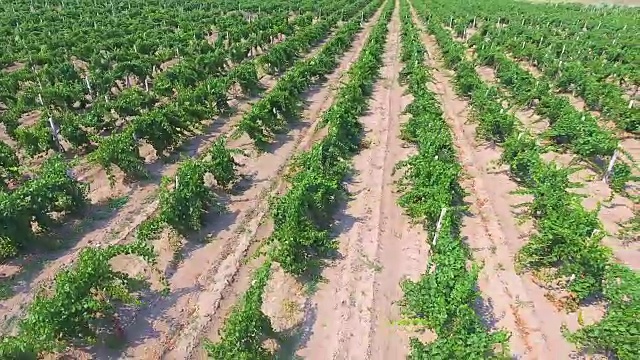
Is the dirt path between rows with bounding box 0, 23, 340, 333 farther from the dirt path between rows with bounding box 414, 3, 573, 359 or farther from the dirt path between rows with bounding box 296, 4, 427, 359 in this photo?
the dirt path between rows with bounding box 414, 3, 573, 359

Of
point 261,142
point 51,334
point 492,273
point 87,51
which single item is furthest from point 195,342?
point 87,51

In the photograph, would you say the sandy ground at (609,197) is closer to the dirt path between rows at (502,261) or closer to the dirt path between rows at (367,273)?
the dirt path between rows at (502,261)

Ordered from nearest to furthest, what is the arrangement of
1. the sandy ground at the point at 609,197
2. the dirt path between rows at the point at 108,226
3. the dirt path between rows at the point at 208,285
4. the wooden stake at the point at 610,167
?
1. the dirt path between rows at the point at 208,285
2. the dirt path between rows at the point at 108,226
3. the sandy ground at the point at 609,197
4. the wooden stake at the point at 610,167

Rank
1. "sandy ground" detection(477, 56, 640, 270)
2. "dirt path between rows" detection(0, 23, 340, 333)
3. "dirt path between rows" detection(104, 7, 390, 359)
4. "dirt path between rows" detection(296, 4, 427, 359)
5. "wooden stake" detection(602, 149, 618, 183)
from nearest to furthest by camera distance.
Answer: "dirt path between rows" detection(104, 7, 390, 359)
"dirt path between rows" detection(296, 4, 427, 359)
"dirt path between rows" detection(0, 23, 340, 333)
"sandy ground" detection(477, 56, 640, 270)
"wooden stake" detection(602, 149, 618, 183)

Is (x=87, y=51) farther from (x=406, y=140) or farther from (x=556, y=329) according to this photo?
(x=556, y=329)

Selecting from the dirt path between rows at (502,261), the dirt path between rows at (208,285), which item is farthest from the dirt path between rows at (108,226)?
the dirt path between rows at (502,261)

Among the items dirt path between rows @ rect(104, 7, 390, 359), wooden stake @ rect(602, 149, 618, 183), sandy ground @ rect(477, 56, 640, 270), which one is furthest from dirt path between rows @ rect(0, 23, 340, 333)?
wooden stake @ rect(602, 149, 618, 183)
